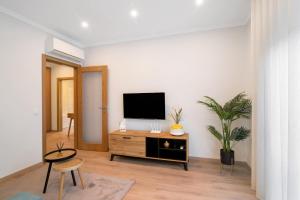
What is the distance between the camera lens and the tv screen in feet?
10.8

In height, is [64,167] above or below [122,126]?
below

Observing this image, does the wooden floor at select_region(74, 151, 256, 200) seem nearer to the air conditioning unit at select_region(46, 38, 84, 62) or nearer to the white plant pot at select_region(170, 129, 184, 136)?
the white plant pot at select_region(170, 129, 184, 136)

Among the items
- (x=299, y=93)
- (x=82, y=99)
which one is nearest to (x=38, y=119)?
(x=82, y=99)

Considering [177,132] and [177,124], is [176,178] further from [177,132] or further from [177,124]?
[177,124]

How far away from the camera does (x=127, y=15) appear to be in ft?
8.75

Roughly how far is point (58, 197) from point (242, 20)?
417 centimetres

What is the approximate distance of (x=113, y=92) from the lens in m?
3.83

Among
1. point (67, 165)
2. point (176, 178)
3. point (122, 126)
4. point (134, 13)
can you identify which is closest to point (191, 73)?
point (134, 13)

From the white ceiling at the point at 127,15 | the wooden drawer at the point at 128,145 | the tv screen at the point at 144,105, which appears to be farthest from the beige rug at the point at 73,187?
the white ceiling at the point at 127,15

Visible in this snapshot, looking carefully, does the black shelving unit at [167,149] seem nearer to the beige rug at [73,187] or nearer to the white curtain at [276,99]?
the beige rug at [73,187]

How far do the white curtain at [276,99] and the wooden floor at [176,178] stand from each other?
1.20 feet

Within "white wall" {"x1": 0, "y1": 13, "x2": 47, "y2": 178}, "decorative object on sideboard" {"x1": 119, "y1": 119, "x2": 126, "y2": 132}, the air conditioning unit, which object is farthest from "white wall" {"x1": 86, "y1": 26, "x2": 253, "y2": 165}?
"white wall" {"x1": 0, "y1": 13, "x2": 47, "y2": 178}

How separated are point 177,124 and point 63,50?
9.59 ft

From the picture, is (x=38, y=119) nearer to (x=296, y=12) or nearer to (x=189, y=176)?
(x=189, y=176)
